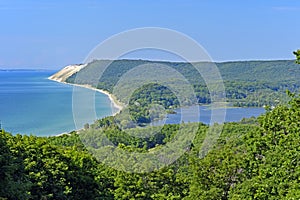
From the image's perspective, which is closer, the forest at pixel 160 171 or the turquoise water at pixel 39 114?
the forest at pixel 160 171

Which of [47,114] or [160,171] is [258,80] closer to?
[47,114]

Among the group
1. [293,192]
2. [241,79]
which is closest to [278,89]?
[241,79]

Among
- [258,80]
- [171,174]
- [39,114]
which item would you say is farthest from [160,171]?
[258,80]

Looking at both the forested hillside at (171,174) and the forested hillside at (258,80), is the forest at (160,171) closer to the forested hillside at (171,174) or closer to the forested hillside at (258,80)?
the forested hillside at (171,174)

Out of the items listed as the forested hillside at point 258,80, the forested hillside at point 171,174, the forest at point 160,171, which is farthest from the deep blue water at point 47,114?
the forested hillside at point 171,174

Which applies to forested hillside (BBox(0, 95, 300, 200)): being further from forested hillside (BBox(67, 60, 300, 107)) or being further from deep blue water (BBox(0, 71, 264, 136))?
forested hillside (BBox(67, 60, 300, 107))

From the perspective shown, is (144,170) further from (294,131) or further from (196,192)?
(294,131)

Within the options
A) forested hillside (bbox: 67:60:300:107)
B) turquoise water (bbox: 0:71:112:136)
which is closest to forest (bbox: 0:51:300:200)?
turquoise water (bbox: 0:71:112:136)

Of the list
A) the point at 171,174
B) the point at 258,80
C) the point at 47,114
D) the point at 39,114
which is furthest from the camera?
the point at 258,80
